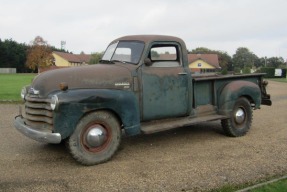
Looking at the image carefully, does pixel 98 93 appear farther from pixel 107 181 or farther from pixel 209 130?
pixel 209 130

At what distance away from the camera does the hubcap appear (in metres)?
8.04

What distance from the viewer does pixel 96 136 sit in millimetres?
5883

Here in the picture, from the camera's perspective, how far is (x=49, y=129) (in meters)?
5.68

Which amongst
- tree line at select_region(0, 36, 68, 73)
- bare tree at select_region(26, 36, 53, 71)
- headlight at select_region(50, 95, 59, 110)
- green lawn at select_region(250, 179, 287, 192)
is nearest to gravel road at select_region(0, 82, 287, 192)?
green lawn at select_region(250, 179, 287, 192)

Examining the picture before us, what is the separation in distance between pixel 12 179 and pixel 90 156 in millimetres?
1212

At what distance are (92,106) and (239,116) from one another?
3712 millimetres

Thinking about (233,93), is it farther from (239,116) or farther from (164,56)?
(164,56)

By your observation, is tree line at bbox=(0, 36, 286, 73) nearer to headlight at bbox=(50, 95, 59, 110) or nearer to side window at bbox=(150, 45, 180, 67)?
side window at bbox=(150, 45, 180, 67)

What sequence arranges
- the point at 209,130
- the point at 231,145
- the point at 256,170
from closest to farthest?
the point at 256,170, the point at 231,145, the point at 209,130

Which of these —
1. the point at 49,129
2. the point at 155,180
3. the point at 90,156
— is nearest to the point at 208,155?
the point at 155,180

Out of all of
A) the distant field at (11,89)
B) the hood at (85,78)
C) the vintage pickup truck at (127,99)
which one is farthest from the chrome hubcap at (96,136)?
the distant field at (11,89)

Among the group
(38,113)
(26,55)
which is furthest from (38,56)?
(38,113)

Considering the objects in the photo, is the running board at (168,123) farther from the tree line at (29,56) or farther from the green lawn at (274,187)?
the tree line at (29,56)

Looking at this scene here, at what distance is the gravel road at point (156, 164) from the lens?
508 cm
